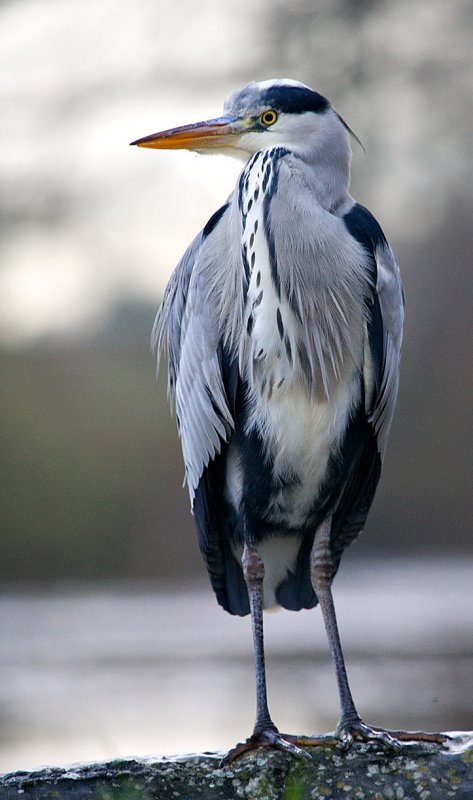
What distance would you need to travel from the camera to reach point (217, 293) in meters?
2.20

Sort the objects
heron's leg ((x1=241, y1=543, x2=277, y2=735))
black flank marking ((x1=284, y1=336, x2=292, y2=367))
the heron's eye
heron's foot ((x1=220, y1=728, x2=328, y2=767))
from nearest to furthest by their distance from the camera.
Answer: heron's foot ((x1=220, y1=728, x2=328, y2=767)) < heron's leg ((x1=241, y1=543, x2=277, y2=735)) < black flank marking ((x1=284, y1=336, x2=292, y2=367)) < the heron's eye

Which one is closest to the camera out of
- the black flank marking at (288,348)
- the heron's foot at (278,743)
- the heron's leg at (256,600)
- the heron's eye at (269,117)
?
the heron's foot at (278,743)

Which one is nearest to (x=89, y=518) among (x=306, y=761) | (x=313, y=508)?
(x=313, y=508)

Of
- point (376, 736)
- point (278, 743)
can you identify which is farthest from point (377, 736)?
point (278, 743)

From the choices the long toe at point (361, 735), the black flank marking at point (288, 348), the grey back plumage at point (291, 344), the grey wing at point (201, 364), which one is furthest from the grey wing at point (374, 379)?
the long toe at point (361, 735)

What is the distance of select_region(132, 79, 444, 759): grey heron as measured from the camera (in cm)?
212

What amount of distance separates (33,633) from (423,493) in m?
2.96

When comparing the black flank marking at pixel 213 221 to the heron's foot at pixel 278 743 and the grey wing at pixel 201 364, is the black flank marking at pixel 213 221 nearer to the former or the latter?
the grey wing at pixel 201 364

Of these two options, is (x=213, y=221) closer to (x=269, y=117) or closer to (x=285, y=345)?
(x=269, y=117)

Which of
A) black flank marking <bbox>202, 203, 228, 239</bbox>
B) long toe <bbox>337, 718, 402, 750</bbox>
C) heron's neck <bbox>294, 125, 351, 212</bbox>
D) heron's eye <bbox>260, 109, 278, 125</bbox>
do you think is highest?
heron's eye <bbox>260, 109, 278, 125</bbox>

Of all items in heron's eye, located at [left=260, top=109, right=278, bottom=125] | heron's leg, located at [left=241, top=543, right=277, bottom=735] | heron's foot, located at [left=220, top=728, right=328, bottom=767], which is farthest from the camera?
heron's eye, located at [left=260, top=109, right=278, bottom=125]

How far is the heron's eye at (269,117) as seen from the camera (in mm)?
2223

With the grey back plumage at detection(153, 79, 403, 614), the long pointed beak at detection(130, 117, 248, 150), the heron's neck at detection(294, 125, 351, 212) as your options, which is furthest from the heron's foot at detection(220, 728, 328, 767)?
the long pointed beak at detection(130, 117, 248, 150)

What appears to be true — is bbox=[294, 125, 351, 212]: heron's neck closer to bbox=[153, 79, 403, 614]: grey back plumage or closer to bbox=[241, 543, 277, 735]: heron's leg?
bbox=[153, 79, 403, 614]: grey back plumage
